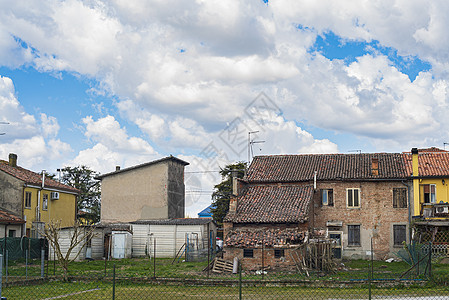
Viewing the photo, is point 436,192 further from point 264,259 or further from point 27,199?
point 27,199

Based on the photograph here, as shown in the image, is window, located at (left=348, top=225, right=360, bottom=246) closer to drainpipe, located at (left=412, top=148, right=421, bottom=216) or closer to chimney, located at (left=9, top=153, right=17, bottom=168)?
drainpipe, located at (left=412, top=148, right=421, bottom=216)

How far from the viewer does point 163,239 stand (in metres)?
41.5

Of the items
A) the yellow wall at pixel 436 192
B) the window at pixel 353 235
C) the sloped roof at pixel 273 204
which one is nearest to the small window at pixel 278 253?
the sloped roof at pixel 273 204

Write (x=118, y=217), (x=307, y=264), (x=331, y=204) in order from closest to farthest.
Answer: (x=307, y=264) → (x=331, y=204) → (x=118, y=217)

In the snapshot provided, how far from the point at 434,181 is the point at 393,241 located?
17.5 ft

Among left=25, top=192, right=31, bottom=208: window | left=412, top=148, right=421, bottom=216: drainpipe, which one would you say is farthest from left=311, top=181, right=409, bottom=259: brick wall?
left=25, top=192, right=31, bottom=208: window

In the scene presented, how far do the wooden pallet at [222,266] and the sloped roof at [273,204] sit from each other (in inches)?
187

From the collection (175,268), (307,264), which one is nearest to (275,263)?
(307,264)

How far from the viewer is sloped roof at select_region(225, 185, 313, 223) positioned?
3506cm

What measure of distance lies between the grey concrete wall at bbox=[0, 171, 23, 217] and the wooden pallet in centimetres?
1789

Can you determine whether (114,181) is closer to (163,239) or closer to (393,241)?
(163,239)

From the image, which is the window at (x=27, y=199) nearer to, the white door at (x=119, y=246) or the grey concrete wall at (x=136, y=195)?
the white door at (x=119, y=246)

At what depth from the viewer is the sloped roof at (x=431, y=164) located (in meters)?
37.9

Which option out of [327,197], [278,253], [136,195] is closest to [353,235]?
[327,197]
